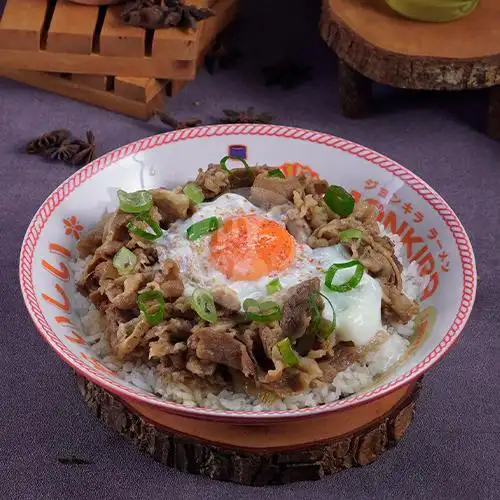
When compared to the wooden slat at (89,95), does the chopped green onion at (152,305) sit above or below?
above

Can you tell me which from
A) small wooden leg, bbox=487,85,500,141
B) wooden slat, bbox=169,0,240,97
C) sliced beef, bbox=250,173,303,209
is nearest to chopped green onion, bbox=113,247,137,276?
sliced beef, bbox=250,173,303,209

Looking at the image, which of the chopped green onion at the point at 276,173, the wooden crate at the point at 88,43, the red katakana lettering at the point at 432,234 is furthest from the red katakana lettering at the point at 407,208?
the wooden crate at the point at 88,43

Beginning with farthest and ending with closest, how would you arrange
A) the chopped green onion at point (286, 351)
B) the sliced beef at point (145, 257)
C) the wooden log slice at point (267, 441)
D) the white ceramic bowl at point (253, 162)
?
the sliced beef at point (145, 257) → the wooden log slice at point (267, 441) → the white ceramic bowl at point (253, 162) → the chopped green onion at point (286, 351)

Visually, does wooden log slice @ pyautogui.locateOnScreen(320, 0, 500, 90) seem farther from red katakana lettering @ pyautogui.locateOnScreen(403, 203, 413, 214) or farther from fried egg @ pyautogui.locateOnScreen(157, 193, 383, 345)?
fried egg @ pyautogui.locateOnScreen(157, 193, 383, 345)

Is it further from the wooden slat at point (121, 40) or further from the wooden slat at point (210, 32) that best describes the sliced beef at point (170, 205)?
the wooden slat at point (210, 32)

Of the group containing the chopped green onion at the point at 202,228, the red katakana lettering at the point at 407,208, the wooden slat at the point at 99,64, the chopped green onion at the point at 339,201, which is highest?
the chopped green onion at the point at 339,201

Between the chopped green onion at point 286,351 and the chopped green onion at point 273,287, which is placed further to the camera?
the chopped green onion at point 273,287

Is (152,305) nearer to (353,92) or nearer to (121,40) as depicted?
(121,40)
